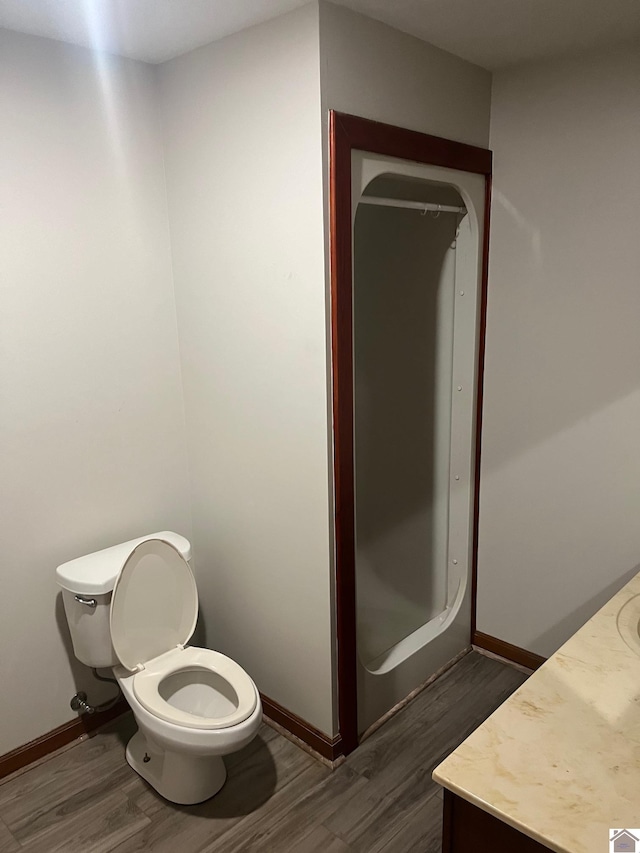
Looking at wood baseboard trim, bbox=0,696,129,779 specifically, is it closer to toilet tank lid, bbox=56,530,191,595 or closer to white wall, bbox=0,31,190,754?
white wall, bbox=0,31,190,754

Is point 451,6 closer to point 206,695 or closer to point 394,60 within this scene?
point 394,60

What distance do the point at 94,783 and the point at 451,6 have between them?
8.67 feet

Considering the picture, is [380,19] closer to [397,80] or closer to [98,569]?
[397,80]

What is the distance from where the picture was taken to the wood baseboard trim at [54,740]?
2225 mm

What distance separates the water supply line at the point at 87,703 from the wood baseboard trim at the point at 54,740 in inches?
1.5

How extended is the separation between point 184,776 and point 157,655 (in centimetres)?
40

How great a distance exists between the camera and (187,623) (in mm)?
2314

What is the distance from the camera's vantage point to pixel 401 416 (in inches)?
112

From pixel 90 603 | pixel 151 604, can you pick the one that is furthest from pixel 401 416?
pixel 90 603

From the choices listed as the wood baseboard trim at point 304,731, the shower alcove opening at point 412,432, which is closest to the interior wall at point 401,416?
the shower alcove opening at point 412,432

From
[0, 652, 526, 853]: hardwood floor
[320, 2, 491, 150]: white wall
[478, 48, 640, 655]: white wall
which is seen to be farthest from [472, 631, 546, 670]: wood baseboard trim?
[320, 2, 491, 150]: white wall

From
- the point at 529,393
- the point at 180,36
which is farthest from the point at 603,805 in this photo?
the point at 180,36

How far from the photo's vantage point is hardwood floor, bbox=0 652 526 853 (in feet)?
6.41

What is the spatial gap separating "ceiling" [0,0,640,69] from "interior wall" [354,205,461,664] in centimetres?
67
